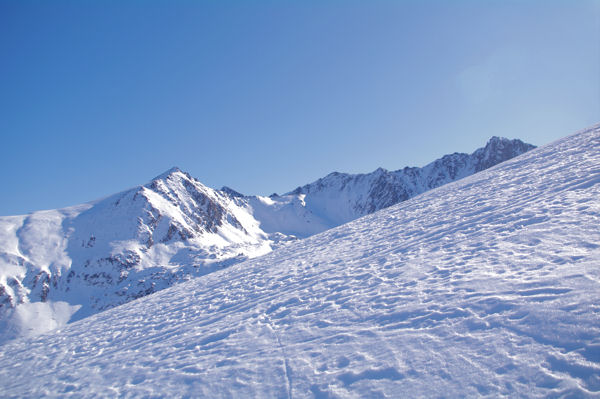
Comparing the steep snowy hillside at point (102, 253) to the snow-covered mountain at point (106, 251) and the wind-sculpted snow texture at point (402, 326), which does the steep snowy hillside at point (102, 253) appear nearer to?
the snow-covered mountain at point (106, 251)

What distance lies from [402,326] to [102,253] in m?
135

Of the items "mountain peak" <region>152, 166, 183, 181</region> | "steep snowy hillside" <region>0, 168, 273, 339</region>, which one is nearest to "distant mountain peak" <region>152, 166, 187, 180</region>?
"mountain peak" <region>152, 166, 183, 181</region>

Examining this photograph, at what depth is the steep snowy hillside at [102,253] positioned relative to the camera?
94.1 meters

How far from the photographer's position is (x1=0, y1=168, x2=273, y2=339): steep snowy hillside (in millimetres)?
94062

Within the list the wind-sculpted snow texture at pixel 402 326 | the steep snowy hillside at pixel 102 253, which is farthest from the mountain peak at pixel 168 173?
the wind-sculpted snow texture at pixel 402 326

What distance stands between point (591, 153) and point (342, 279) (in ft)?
47.0

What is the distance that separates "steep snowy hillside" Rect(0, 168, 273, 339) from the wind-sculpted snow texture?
102281 millimetres

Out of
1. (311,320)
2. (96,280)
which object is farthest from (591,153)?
(96,280)

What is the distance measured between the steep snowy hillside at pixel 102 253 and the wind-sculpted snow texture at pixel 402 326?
102281 mm

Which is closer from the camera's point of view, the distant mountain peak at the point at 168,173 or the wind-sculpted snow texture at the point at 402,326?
the wind-sculpted snow texture at the point at 402,326

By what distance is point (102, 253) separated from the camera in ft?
368

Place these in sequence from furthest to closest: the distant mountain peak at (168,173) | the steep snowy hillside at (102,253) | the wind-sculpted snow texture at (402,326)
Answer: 1. the distant mountain peak at (168,173)
2. the steep snowy hillside at (102,253)
3. the wind-sculpted snow texture at (402,326)

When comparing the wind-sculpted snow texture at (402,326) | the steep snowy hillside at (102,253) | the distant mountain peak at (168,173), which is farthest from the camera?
the distant mountain peak at (168,173)

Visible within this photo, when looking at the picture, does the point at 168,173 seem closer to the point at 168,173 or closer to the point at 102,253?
the point at 168,173
